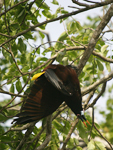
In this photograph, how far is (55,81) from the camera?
2.37m

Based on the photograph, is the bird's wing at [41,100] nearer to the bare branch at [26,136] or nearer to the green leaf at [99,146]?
the bare branch at [26,136]

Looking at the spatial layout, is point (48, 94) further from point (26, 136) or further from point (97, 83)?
point (97, 83)

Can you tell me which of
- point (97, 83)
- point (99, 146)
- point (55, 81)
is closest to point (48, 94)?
point (55, 81)

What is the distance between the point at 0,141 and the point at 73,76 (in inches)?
46.4

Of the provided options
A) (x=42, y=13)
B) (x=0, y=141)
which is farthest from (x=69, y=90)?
(x=42, y=13)

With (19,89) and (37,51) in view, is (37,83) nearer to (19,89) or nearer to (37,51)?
(19,89)

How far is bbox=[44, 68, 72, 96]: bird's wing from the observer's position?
231 centimetres

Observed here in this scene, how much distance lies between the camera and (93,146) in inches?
98.3

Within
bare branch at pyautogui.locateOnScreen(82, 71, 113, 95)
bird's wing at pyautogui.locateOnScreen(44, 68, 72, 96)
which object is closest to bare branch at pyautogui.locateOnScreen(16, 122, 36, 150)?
bird's wing at pyautogui.locateOnScreen(44, 68, 72, 96)

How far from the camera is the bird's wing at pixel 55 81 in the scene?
7.59 ft

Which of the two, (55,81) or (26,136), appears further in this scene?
(26,136)

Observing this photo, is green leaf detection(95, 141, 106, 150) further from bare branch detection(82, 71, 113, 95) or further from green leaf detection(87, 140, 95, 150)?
bare branch detection(82, 71, 113, 95)

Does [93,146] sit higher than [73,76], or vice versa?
[73,76]

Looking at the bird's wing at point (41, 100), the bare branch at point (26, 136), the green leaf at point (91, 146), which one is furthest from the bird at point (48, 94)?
the green leaf at point (91, 146)
